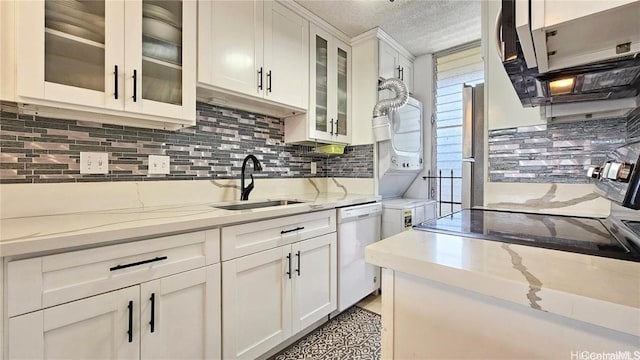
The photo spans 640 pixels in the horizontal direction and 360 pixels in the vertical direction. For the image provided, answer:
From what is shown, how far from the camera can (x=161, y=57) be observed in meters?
1.43

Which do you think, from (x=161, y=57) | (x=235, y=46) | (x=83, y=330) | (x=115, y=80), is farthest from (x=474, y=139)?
(x=83, y=330)

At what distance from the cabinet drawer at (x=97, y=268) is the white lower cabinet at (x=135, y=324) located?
0.11 ft

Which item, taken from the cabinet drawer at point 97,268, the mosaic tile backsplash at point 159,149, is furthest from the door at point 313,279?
the mosaic tile backsplash at point 159,149

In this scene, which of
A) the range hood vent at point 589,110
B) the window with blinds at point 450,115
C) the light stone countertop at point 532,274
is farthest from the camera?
the window with blinds at point 450,115

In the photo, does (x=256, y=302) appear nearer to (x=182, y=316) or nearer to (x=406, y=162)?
(x=182, y=316)

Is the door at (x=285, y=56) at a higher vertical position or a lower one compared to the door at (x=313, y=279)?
higher

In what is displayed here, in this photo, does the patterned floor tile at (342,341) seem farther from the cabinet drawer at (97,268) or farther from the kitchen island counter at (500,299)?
the kitchen island counter at (500,299)

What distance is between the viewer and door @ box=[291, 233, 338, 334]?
5.71 feet

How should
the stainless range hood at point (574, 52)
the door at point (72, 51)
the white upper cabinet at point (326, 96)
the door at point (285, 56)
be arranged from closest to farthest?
the stainless range hood at point (574, 52) → the door at point (72, 51) → the door at point (285, 56) → the white upper cabinet at point (326, 96)

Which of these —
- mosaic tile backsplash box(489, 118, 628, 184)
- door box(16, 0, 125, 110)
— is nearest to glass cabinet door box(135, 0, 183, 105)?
door box(16, 0, 125, 110)

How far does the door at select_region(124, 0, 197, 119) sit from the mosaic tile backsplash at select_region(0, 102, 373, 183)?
0.30 m

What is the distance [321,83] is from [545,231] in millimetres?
1959

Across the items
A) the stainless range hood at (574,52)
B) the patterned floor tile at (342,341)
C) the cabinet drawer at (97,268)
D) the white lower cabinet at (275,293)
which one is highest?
the stainless range hood at (574,52)

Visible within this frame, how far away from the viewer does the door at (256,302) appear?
1.36m
